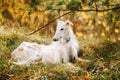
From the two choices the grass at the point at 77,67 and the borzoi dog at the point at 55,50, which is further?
the borzoi dog at the point at 55,50

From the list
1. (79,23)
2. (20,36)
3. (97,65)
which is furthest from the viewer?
(79,23)

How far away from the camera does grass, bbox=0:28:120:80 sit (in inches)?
284

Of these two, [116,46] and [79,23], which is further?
[79,23]

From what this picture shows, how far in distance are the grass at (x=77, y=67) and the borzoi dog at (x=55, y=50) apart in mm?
225

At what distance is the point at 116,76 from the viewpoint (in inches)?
282

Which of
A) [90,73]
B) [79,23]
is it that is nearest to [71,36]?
[90,73]

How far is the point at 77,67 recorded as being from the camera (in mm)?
7816

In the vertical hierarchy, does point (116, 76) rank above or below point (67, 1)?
below

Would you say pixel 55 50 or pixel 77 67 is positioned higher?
pixel 55 50

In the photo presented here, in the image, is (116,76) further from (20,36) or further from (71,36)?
(20,36)

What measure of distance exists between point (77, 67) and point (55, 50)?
74 cm

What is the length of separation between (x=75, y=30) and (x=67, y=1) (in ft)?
25.0

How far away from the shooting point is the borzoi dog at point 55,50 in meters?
8.22

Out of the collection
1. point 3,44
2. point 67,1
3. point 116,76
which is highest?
point 67,1
